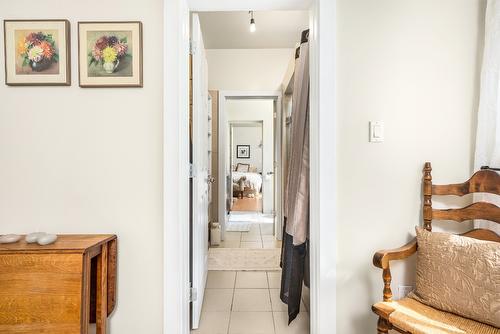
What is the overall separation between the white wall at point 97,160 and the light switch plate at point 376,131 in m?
1.14

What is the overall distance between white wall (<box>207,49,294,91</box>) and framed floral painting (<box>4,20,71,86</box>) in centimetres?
262

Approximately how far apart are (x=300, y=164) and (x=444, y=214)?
844 mm

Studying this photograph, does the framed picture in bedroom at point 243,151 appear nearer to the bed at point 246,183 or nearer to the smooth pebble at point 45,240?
the bed at point 246,183

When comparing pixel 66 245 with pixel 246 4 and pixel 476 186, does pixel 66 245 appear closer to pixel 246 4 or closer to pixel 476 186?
pixel 246 4

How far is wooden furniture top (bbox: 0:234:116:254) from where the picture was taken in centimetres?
123

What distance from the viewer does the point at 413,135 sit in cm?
158

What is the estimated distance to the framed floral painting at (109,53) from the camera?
4.98ft

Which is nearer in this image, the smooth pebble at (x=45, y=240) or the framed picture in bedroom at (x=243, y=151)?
the smooth pebble at (x=45, y=240)

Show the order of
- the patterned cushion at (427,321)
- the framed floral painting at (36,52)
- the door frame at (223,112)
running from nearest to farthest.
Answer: the patterned cushion at (427,321) → the framed floral painting at (36,52) → the door frame at (223,112)

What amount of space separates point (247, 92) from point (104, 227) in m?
2.89

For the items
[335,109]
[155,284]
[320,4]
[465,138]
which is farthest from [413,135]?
[155,284]

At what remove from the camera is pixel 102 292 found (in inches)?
54.4

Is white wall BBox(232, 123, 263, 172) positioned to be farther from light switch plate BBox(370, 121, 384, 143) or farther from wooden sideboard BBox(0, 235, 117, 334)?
wooden sideboard BBox(0, 235, 117, 334)

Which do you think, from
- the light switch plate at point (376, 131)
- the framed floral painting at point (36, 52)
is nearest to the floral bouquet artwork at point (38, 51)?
the framed floral painting at point (36, 52)
